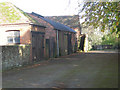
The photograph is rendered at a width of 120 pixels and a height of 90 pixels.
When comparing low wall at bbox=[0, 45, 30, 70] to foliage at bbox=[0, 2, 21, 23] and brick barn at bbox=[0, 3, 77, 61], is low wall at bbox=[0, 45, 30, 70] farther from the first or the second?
foliage at bbox=[0, 2, 21, 23]

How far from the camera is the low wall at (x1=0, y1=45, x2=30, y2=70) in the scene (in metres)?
12.7

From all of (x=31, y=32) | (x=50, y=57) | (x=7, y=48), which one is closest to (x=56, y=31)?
(x=50, y=57)

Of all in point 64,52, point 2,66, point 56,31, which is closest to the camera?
point 2,66

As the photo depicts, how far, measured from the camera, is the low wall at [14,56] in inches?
500

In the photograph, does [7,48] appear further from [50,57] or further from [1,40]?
[50,57]

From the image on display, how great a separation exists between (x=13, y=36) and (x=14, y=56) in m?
4.73

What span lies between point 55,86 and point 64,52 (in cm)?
2107

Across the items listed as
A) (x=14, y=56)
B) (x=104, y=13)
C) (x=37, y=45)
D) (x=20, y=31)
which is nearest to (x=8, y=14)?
(x=20, y=31)

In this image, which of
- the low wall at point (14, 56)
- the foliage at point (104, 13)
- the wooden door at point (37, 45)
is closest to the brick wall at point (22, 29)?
the wooden door at point (37, 45)

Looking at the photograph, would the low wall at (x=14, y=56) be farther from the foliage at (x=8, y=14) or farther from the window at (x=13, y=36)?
the foliage at (x=8, y=14)

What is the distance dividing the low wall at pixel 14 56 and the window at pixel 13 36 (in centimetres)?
243

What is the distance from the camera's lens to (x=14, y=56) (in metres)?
14.0

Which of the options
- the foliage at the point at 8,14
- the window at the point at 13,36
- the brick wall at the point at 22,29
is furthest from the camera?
the window at the point at 13,36

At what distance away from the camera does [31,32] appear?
17.8m
